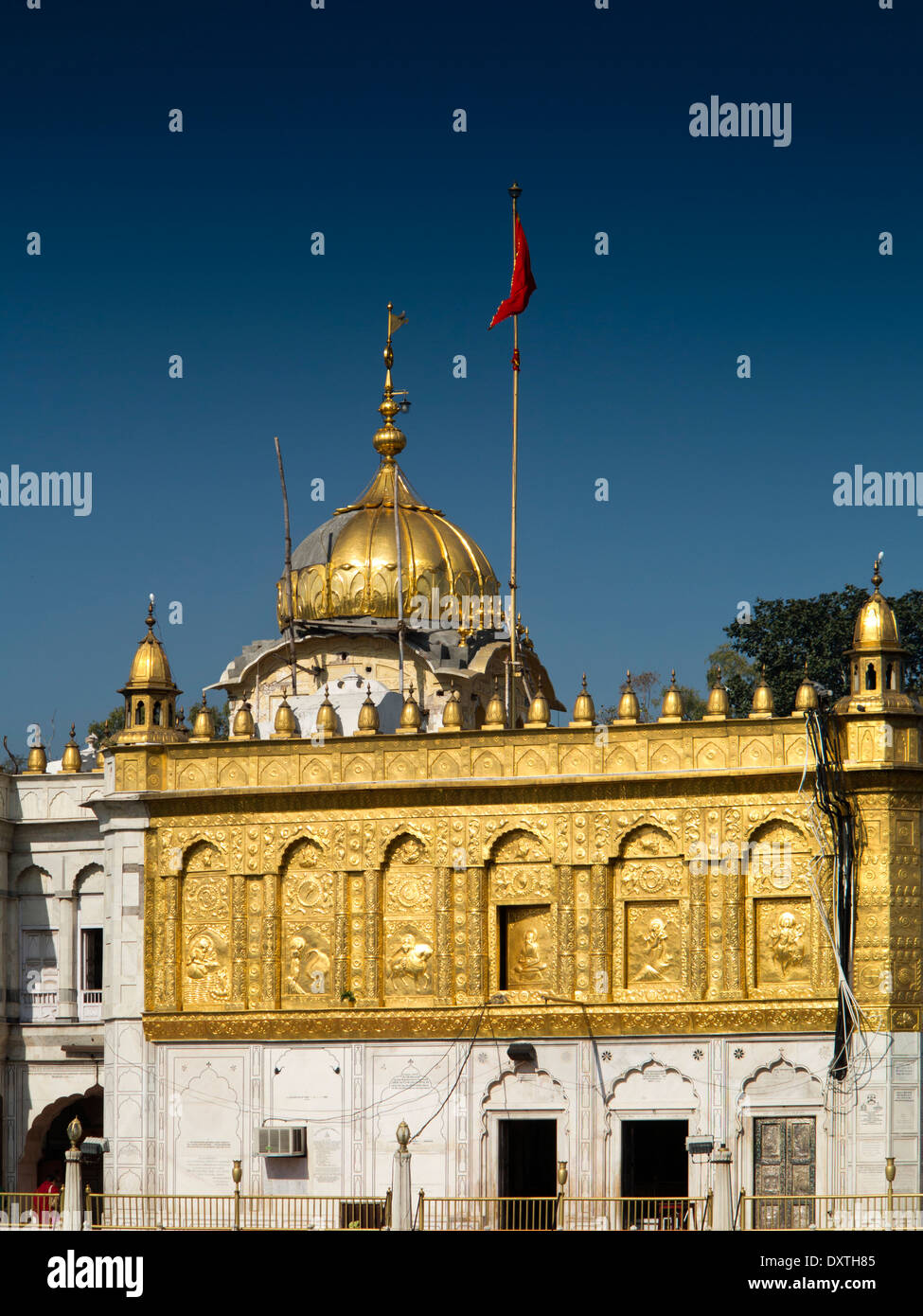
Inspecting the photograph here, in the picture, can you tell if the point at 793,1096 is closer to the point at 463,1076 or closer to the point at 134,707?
the point at 463,1076

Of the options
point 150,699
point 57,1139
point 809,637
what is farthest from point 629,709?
point 809,637

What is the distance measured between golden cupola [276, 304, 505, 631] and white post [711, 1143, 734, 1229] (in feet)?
50.4

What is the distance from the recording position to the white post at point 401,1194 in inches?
1426

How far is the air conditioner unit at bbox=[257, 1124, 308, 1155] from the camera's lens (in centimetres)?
3978

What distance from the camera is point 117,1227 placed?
3875cm

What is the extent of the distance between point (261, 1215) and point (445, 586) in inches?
534

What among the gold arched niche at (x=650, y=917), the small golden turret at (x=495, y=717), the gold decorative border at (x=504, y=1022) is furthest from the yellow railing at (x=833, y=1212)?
the small golden turret at (x=495, y=717)

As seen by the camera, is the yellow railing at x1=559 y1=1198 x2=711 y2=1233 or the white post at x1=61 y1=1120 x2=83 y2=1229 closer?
the yellow railing at x1=559 y1=1198 x2=711 y2=1233

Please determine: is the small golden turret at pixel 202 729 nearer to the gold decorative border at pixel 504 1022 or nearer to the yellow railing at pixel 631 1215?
the gold decorative border at pixel 504 1022

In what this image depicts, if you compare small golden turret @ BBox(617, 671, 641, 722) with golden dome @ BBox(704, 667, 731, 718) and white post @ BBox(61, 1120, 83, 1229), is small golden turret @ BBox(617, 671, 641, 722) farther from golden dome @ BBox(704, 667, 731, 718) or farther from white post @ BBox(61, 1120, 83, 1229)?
white post @ BBox(61, 1120, 83, 1229)

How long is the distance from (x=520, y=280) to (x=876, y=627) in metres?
10.3

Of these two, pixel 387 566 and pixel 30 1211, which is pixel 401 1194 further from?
pixel 387 566

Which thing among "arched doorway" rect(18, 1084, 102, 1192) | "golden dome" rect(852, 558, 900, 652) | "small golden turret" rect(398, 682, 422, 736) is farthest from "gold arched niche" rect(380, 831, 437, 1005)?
"golden dome" rect(852, 558, 900, 652)

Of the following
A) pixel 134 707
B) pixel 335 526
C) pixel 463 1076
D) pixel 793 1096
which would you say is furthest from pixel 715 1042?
pixel 335 526
